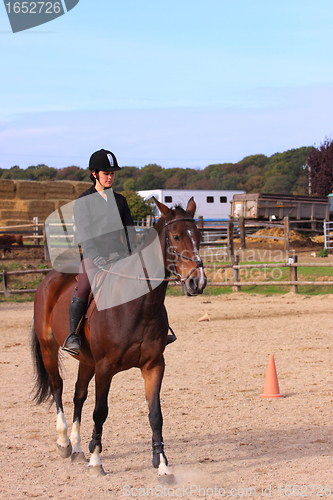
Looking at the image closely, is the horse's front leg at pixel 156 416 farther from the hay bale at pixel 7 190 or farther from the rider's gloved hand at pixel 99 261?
the hay bale at pixel 7 190

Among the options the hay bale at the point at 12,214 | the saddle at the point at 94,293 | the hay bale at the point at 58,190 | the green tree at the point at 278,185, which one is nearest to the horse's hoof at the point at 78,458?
the saddle at the point at 94,293

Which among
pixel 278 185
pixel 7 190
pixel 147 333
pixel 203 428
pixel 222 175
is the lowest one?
pixel 203 428

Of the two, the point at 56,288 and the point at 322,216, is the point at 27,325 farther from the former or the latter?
the point at 322,216

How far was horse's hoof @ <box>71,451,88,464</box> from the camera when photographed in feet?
13.5

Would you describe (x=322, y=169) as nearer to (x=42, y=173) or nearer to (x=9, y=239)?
(x=9, y=239)

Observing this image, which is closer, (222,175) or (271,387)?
(271,387)

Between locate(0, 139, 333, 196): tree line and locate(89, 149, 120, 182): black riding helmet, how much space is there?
6051cm

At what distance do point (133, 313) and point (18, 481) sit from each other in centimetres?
157

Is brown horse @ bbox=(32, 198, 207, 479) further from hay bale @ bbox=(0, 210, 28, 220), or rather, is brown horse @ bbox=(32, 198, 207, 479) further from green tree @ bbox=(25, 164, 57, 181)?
green tree @ bbox=(25, 164, 57, 181)

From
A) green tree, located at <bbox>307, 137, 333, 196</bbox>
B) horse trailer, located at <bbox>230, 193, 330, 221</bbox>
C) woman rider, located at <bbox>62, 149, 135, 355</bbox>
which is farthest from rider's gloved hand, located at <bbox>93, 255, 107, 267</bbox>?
green tree, located at <bbox>307, 137, 333, 196</bbox>

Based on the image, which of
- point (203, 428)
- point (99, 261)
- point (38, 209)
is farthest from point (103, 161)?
point (38, 209)

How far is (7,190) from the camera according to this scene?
91.9ft

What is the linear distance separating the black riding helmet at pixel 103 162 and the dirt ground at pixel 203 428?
248cm

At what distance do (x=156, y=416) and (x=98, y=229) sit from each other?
5.18 ft
